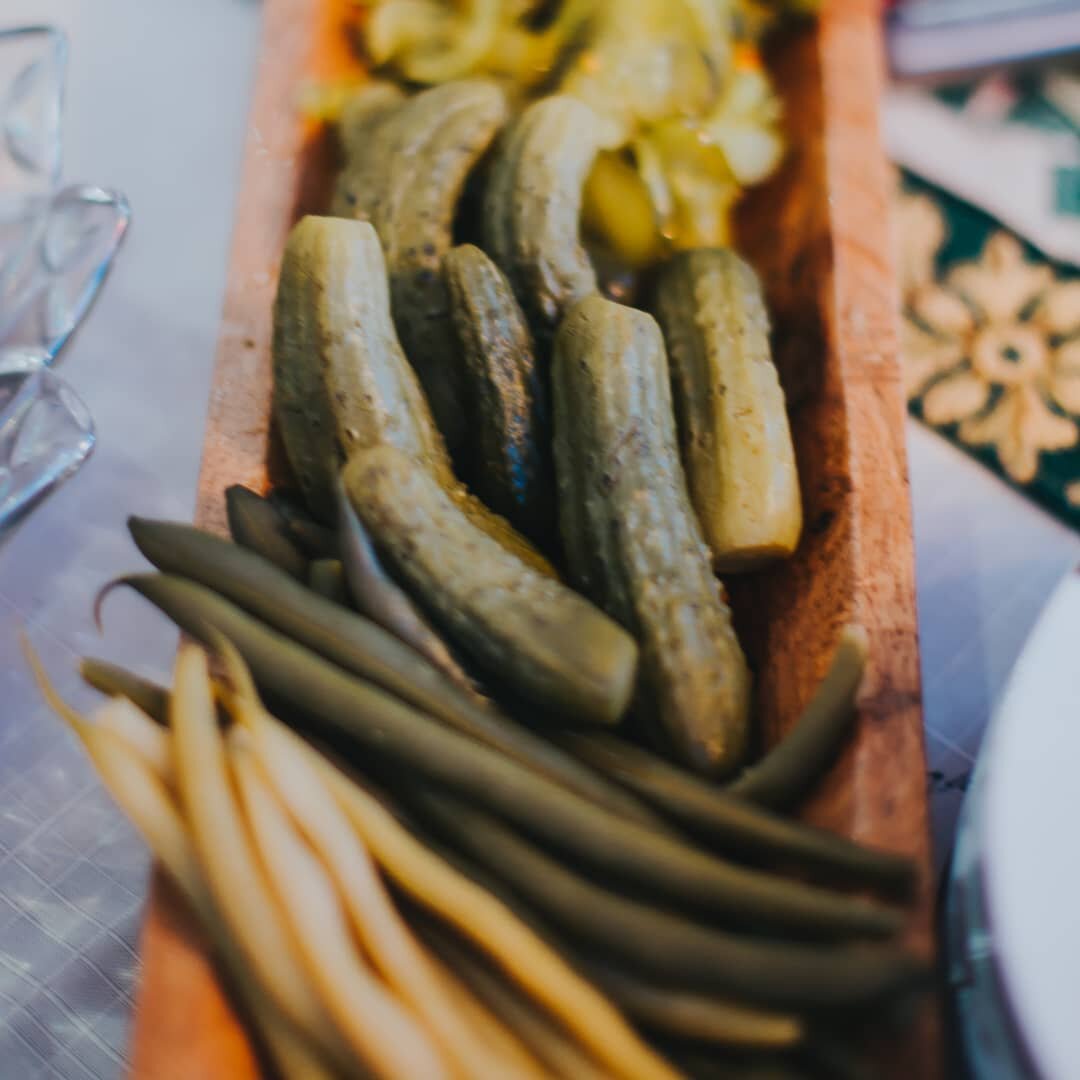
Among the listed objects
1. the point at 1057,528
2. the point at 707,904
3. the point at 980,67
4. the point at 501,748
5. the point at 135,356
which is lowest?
the point at 1057,528

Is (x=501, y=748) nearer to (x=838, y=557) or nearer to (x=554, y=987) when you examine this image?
(x=554, y=987)

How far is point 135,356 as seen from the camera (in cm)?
108

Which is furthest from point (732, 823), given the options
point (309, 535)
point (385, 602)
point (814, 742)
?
point (309, 535)

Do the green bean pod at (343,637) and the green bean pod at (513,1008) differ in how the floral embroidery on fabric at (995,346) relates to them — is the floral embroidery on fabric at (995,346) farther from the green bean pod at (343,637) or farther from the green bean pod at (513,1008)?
the green bean pod at (513,1008)

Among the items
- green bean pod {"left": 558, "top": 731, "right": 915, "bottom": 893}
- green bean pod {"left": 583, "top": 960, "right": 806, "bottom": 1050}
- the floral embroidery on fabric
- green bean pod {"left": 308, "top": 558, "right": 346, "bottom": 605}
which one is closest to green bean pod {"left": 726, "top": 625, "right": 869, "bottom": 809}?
green bean pod {"left": 558, "top": 731, "right": 915, "bottom": 893}

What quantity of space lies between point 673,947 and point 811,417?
483mm

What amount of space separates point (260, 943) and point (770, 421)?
0.53 meters

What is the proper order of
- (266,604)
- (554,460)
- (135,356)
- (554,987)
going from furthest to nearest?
1. (135,356)
2. (554,460)
3. (266,604)
4. (554,987)

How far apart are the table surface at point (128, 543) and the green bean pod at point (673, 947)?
318mm

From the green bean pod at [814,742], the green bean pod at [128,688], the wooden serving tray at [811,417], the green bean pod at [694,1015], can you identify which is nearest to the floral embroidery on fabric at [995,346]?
the wooden serving tray at [811,417]

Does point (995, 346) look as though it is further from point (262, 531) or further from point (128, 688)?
Answer: point (128, 688)

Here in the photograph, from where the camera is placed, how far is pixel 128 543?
0.96 meters

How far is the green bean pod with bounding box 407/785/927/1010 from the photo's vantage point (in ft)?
1.55

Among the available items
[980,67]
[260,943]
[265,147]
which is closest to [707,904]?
[260,943]
